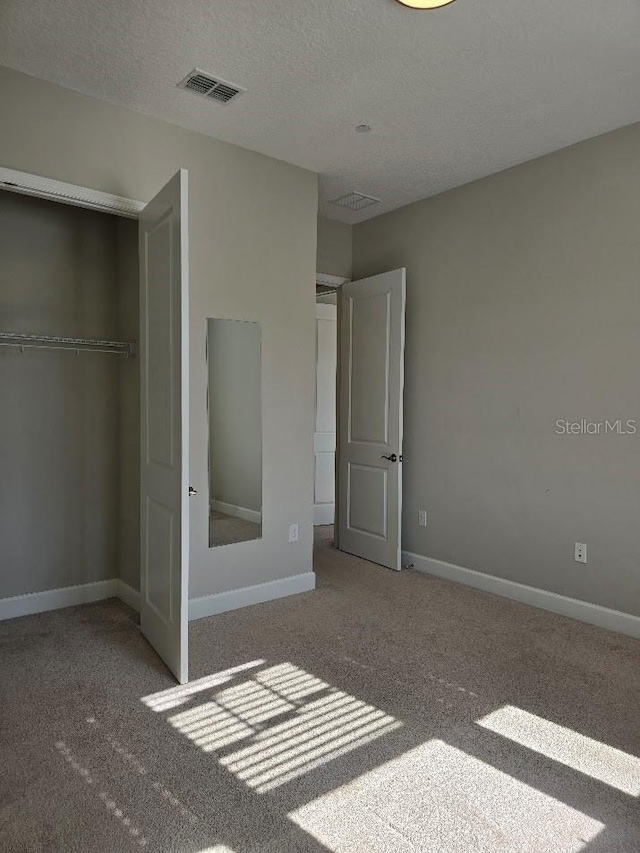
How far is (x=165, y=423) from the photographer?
2.89 metres

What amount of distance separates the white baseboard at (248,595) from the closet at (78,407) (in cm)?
38

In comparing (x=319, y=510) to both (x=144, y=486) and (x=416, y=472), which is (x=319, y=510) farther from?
(x=144, y=486)

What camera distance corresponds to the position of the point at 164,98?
3082 millimetres

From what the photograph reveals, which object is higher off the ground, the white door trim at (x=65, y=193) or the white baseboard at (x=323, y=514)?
the white door trim at (x=65, y=193)

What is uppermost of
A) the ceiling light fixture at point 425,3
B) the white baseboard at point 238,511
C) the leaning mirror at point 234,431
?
the ceiling light fixture at point 425,3

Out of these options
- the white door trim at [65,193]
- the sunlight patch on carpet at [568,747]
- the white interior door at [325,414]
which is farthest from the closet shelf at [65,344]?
the white interior door at [325,414]

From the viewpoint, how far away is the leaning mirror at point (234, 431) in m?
3.63

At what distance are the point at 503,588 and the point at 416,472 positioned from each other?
43.0 inches

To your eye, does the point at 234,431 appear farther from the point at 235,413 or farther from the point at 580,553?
the point at 580,553

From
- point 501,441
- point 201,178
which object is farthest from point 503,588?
point 201,178

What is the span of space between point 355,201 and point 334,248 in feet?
1.79

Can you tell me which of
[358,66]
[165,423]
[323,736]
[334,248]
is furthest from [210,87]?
[323,736]

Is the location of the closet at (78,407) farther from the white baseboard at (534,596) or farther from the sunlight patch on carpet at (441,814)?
the white baseboard at (534,596)

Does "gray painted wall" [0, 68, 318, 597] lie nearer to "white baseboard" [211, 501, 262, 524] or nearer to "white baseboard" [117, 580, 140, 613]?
"white baseboard" [211, 501, 262, 524]
